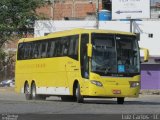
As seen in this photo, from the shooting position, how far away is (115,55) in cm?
2786

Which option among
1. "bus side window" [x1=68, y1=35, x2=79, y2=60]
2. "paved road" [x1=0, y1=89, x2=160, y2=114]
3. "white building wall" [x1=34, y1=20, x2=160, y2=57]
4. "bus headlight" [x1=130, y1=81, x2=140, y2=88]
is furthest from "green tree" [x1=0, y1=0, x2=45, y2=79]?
"paved road" [x1=0, y1=89, x2=160, y2=114]

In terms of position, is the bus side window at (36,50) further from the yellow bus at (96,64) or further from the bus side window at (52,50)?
the yellow bus at (96,64)

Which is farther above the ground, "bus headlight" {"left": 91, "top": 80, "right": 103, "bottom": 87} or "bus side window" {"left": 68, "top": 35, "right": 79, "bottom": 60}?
"bus side window" {"left": 68, "top": 35, "right": 79, "bottom": 60}

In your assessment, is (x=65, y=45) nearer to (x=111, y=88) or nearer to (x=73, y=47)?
(x=73, y=47)

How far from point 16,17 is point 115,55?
1365 inches

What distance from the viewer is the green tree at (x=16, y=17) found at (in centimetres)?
6022

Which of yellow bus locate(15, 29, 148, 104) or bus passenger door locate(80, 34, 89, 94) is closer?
yellow bus locate(15, 29, 148, 104)

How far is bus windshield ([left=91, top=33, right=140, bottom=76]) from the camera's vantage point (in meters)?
27.7

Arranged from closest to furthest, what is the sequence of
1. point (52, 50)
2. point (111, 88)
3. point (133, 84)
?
point (111, 88), point (133, 84), point (52, 50)

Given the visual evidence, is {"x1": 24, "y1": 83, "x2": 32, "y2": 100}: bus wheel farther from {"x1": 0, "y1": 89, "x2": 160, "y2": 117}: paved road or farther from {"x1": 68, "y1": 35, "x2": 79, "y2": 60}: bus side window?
{"x1": 0, "y1": 89, "x2": 160, "y2": 117}: paved road

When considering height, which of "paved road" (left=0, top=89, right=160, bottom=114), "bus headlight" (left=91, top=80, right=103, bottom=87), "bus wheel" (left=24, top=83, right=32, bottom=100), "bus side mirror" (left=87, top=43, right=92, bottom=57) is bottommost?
"bus wheel" (left=24, top=83, right=32, bottom=100)

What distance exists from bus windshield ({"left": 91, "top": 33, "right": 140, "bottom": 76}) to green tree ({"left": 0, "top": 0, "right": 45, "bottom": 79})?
32340 mm

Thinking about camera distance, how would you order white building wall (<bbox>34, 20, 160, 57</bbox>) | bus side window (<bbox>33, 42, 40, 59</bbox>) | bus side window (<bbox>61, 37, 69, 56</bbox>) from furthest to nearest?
white building wall (<bbox>34, 20, 160, 57</bbox>) → bus side window (<bbox>33, 42, 40, 59</bbox>) → bus side window (<bbox>61, 37, 69, 56</bbox>)

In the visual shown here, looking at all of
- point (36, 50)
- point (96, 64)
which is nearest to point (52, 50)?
point (36, 50)
